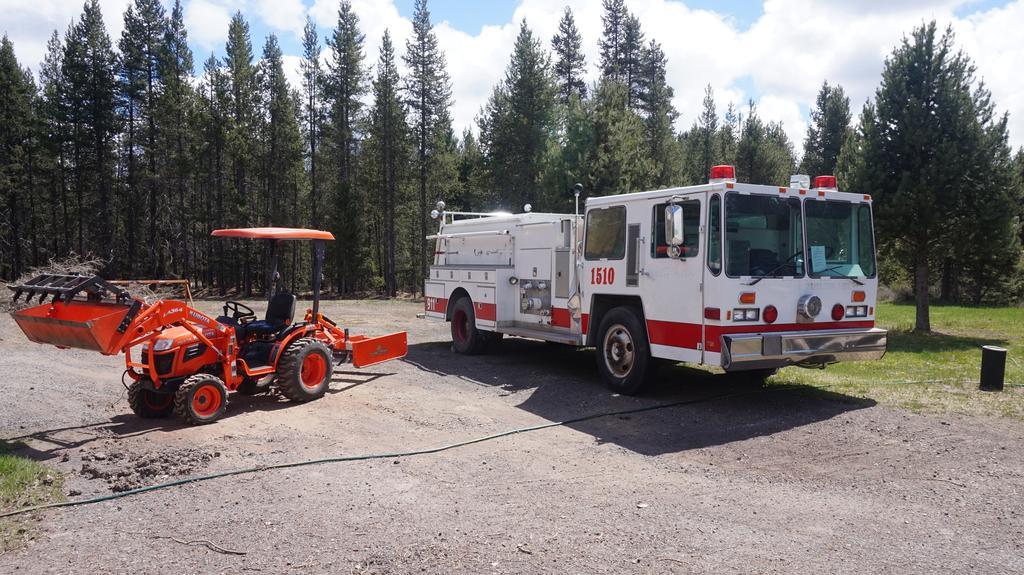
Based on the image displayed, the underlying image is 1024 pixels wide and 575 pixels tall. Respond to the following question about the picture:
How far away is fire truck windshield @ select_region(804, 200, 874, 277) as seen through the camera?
8469 millimetres

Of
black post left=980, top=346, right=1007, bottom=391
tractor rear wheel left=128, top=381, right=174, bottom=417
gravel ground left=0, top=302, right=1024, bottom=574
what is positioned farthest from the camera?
black post left=980, top=346, right=1007, bottom=391

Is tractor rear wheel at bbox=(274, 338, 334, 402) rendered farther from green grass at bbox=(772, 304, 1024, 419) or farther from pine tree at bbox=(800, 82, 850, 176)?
pine tree at bbox=(800, 82, 850, 176)

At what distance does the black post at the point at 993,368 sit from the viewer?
9.53 metres

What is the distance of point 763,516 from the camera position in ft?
16.5

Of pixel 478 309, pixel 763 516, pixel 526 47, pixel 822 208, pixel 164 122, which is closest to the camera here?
pixel 763 516

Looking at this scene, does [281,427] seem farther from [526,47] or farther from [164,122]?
[164,122]

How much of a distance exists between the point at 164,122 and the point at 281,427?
115 feet

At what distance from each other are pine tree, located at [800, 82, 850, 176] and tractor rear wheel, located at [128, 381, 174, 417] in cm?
4703

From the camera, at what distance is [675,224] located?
795 centimetres

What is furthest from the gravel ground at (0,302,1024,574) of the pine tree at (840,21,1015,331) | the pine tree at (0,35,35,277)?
the pine tree at (0,35,35,277)

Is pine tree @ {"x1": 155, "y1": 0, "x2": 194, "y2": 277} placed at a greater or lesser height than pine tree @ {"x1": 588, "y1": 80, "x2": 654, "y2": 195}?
greater

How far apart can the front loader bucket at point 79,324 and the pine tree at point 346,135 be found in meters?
29.7

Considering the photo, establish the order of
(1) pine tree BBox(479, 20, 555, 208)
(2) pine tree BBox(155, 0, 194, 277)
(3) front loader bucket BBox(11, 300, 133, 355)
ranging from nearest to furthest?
(3) front loader bucket BBox(11, 300, 133, 355)
(1) pine tree BBox(479, 20, 555, 208)
(2) pine tree BBox(155, 0, 194, 277)

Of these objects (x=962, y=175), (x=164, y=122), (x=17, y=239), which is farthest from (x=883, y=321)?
(x=17, y=239)
